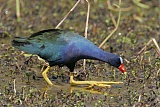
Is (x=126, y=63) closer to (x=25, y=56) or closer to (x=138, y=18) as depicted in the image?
(x=25, y=56)

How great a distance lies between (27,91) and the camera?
662 cm

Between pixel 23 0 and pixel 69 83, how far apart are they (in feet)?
15.6

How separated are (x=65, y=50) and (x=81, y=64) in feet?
4.10

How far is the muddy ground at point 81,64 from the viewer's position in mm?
6387

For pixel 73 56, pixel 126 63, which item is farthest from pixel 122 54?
pixel 73 56

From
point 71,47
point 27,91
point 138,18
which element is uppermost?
point 138,18

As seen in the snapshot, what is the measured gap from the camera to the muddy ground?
A: 6.39 m

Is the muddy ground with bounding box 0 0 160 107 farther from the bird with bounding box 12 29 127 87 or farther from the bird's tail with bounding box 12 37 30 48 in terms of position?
the bird's tail with bounding box 12 37 30 48

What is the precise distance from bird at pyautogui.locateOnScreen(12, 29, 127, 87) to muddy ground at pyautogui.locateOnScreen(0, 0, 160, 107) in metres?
0.29

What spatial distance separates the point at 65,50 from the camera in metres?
6.79

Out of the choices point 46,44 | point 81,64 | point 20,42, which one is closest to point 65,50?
point 46,44

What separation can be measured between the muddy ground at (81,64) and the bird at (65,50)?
285 millimetres

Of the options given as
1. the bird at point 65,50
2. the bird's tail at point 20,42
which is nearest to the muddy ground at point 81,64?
the bird at point 65,50

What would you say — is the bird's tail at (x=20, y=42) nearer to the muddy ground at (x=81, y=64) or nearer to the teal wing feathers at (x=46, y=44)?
the teal wing feathers at (x=46, y=44)
